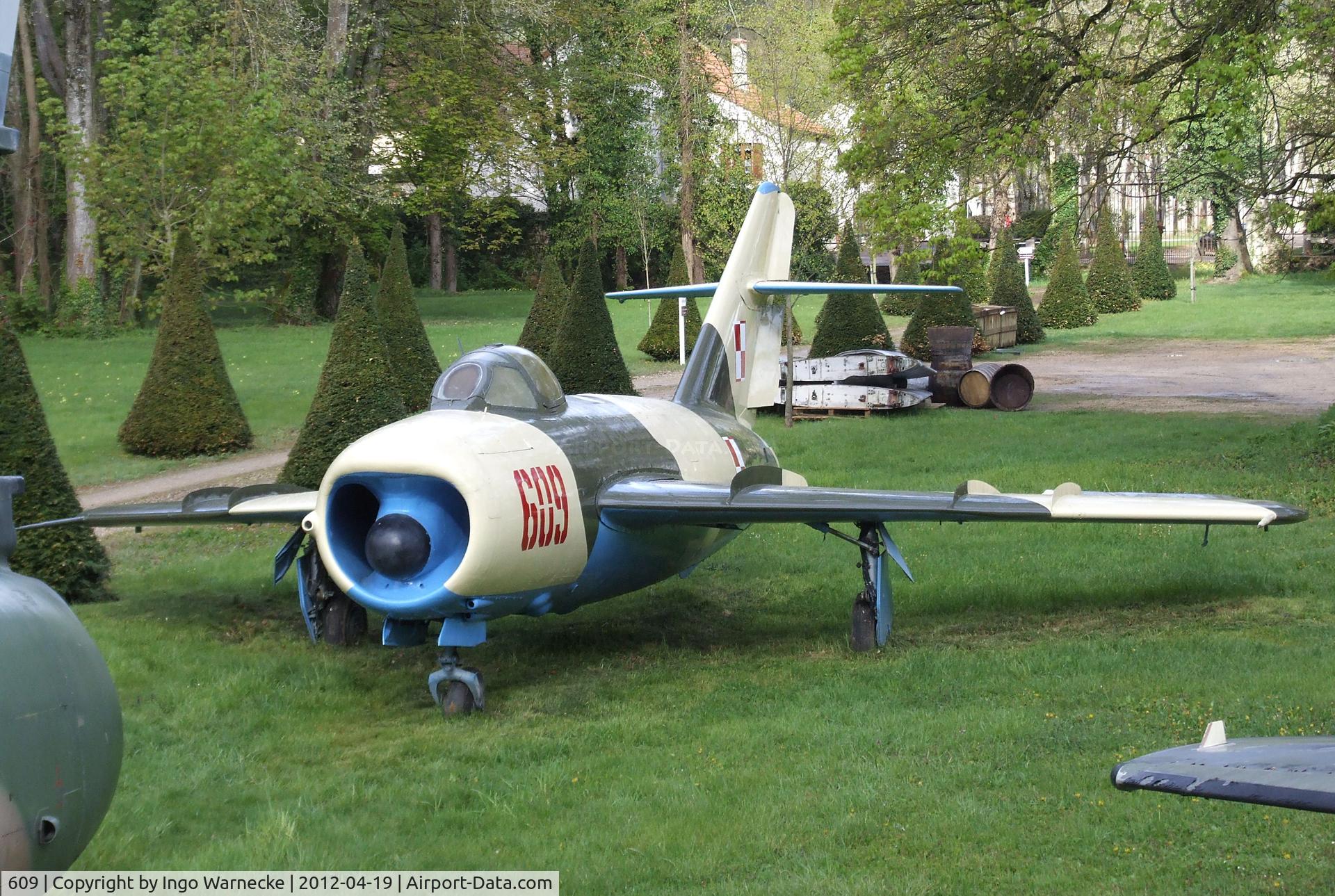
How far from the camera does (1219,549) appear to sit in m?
14.6

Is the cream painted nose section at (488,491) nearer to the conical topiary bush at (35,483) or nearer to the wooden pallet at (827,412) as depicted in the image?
the conical topiary bush at (35,483)

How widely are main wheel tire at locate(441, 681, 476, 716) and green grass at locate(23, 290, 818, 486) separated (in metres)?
6.08

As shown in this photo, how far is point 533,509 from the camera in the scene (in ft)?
32.7

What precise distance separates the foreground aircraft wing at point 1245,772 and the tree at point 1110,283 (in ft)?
149

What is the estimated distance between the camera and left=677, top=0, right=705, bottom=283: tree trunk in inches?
1650

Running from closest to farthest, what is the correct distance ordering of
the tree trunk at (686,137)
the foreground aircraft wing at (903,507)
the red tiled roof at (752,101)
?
the foreground aircraft wing at (903,507), the red tiled roof at (752,101), the tree trunk at (686,137)

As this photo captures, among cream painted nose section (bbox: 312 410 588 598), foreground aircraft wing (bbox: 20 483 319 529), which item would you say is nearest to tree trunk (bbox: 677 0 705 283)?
foreground aircraft wing (bbox: 20 483 319 529)

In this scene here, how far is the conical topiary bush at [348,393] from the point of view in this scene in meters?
18.4

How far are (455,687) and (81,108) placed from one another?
33497 millimetres

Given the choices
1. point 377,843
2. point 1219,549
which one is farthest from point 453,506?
point 1219,549

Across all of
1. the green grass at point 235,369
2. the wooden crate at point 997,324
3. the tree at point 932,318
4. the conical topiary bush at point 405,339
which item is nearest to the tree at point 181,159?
the green grass at point 235,369

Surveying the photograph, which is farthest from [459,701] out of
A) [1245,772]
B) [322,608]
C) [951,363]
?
[951,363]

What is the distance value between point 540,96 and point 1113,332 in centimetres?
2360

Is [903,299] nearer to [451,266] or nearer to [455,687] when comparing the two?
[451,266]
